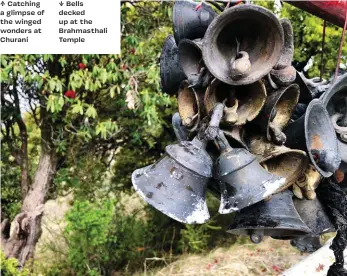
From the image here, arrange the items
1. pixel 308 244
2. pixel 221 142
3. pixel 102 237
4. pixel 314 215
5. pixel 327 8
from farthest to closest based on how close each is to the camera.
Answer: pixel 102 237 < pixel 308 244 < pixel 314 215 < pixel 327 8 < pixel 221 142

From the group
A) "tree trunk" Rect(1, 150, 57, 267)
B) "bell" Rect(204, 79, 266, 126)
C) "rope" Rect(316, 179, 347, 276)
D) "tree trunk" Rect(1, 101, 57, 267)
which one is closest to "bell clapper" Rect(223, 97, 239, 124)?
"bell" Rect(204, 79, 266, 126)

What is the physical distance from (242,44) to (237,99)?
0.17m

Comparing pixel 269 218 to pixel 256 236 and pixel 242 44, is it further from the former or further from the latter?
pixel 242 44

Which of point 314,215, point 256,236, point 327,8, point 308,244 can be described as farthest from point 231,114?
point 308,244

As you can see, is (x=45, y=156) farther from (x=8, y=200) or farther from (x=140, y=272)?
(x=140, y=272)

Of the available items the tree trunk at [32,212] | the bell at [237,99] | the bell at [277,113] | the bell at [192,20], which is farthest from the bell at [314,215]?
the tree trunk at [32,212]

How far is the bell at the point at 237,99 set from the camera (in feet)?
4.65

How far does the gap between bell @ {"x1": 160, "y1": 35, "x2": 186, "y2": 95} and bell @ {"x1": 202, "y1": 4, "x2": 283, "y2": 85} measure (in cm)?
35

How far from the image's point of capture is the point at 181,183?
4.39ft

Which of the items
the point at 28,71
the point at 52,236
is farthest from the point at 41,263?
the point at 28,71

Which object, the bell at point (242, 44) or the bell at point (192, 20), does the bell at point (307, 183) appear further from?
the bell at point (192, 20)

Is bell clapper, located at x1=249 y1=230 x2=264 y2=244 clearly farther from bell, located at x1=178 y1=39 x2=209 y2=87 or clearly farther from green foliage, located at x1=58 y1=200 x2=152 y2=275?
green foliage, located at x1=58 y1=200 x2=152 y2=275

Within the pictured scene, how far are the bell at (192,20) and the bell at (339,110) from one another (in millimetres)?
514

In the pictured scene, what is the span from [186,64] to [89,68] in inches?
131
